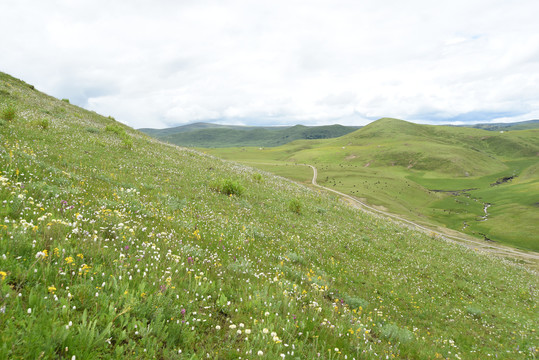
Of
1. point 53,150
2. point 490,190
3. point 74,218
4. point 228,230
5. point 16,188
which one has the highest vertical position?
point 53,150

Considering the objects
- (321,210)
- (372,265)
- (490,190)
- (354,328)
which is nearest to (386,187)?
(490,190)

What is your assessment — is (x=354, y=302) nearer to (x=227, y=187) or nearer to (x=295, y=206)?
(x=295, y=206)

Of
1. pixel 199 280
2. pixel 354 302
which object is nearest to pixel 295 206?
pixel 354 302

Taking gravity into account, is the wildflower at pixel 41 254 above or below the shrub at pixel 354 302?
above

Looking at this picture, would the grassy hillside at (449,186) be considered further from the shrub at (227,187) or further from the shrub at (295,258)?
the shrub at (295,258)

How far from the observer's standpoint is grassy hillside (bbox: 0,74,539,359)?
11.7 feet

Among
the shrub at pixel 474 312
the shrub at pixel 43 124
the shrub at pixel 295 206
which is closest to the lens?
the shrub at pixel 474 312

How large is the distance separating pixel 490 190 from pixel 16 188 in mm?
148126

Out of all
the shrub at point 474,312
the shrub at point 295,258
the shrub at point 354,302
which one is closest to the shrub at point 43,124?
the shrub at point 295,258

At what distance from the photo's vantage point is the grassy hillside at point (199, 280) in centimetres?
356

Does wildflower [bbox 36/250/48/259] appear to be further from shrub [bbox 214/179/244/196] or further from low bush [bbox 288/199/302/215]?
low bush [bbox 288/199/302/215]

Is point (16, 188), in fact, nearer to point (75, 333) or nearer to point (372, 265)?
point (75, 333)

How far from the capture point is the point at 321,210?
70.9ft

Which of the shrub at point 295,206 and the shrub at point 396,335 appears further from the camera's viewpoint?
the shrub at point 295,206
